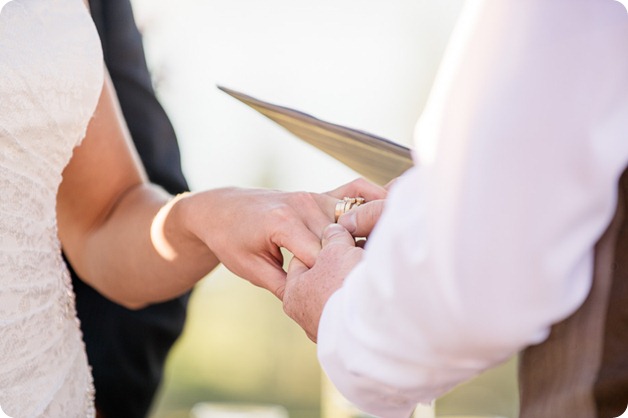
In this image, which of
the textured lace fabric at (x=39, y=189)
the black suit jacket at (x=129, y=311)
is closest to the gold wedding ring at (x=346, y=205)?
the textured lace fabric at (x=39, y=189)

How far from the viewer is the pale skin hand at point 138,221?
110 centimetres

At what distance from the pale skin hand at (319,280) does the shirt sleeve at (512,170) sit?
232 mm

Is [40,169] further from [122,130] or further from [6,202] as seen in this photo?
[122,130]

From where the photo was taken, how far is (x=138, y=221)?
132 centimetres

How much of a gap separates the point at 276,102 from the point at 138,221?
499cm

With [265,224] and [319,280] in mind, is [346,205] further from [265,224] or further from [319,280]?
[319,280]

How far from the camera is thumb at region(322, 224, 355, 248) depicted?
0.90m

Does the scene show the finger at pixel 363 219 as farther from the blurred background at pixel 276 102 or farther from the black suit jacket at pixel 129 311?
the blurred background at pixel 276 102

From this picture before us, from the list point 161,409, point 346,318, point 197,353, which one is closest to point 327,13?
point 197,353

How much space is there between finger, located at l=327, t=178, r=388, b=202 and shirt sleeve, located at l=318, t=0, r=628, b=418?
484 mm

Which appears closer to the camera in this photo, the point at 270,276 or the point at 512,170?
the point at 512,170

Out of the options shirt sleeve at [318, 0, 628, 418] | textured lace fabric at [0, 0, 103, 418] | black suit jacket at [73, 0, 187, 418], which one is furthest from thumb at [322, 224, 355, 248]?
black suit jacket at [73, 0, 187, 418]

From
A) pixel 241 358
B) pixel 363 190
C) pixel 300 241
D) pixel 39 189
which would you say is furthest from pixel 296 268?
pixel 241 358

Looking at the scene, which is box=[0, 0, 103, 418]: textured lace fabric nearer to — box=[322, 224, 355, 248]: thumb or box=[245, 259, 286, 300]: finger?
box=[245, 259, 286, 300]: finger
